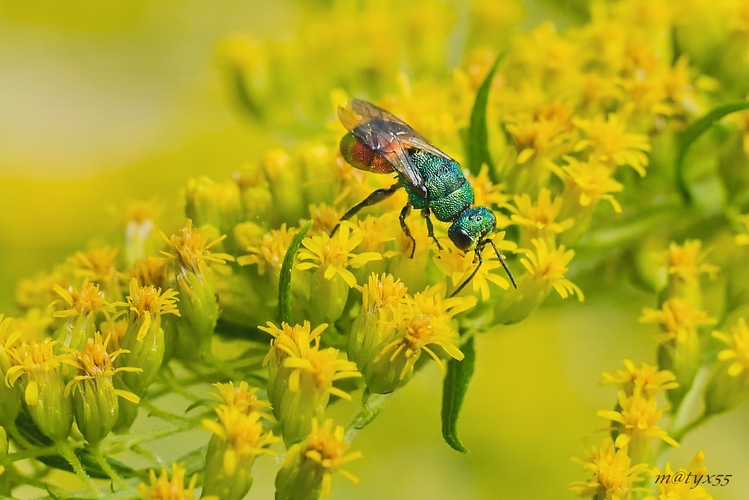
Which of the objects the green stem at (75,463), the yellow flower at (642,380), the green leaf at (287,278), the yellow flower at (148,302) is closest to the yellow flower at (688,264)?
the yellow flower at (642,380)

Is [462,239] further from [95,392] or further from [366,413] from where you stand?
[95,392]

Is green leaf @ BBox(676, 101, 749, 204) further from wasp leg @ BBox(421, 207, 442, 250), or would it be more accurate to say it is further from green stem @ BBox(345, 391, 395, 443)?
green stem @ BBox(345, 391, 395, 443)

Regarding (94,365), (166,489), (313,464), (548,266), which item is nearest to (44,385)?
(94,365)

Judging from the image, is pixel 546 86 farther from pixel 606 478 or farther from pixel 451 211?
pixel 606 478

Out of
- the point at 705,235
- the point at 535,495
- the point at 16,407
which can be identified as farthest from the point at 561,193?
the point at 535,495

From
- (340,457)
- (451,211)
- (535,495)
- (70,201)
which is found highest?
(451,211)

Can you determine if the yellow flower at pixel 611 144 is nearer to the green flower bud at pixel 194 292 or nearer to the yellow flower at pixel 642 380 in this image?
the yellow flower at pixel 642 380

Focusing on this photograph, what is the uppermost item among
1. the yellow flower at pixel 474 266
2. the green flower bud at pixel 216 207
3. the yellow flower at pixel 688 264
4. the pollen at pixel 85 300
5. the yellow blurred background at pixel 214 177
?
the green flower bud at pixel 216 207
